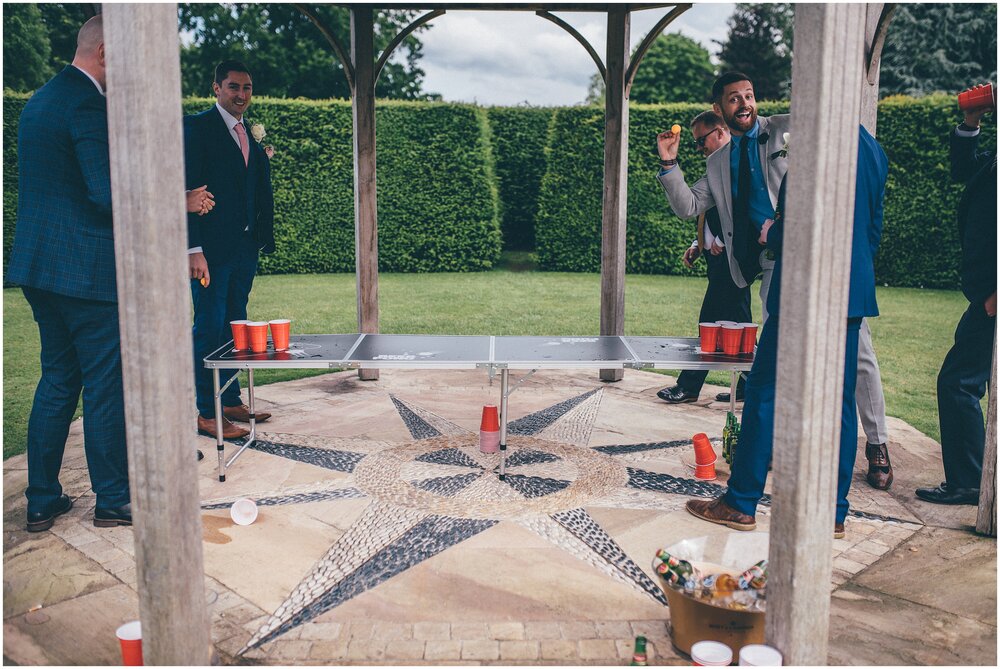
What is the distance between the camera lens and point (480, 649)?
2914 millimetres

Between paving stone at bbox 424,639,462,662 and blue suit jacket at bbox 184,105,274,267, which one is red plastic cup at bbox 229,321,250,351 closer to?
blue suit jacket at bbox 184,105,274,267

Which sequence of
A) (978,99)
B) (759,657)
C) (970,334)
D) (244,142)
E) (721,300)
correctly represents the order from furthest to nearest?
(721,300)
(244,142)
(970,334)
(978,99)
(759,657)

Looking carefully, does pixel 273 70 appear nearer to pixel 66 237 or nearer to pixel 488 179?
pixel 488 179

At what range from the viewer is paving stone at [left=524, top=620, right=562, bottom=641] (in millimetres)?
3020

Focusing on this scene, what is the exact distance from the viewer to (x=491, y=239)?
16.9m

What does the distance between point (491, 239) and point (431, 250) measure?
1321 mm

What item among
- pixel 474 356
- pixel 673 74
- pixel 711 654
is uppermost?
pixel 673 74

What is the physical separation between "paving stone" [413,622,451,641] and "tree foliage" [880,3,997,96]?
24.7 metres

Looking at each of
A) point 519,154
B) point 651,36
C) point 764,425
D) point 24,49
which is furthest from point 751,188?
point 24,49

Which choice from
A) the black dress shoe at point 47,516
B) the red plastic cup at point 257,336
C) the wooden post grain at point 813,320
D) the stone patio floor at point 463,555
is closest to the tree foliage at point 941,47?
the stone patio floor at point 463,555

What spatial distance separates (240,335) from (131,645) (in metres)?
2.38

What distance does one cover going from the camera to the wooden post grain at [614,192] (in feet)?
22.9

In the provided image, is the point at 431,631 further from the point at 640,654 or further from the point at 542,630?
the point at 640,654

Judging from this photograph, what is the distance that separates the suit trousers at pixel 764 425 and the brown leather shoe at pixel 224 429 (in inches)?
132
